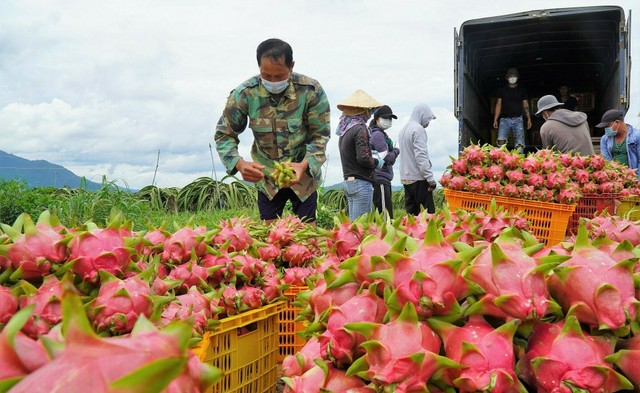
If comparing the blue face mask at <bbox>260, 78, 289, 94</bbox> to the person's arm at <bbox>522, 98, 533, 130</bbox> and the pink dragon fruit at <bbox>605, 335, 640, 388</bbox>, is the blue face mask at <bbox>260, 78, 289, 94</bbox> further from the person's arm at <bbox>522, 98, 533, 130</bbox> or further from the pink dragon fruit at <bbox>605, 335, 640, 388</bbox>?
the person's arm at <bbox>522, 98, 533, 130</bbox>

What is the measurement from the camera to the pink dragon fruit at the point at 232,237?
229cm

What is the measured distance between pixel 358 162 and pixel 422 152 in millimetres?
1052

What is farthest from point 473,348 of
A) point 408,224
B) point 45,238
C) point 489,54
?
point 489,54

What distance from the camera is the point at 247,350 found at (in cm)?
220

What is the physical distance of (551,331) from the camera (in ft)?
3.36

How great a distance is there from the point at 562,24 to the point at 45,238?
9373 millimetres

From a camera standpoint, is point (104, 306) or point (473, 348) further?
point (104, 306)

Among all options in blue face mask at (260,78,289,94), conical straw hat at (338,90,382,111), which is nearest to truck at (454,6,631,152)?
conical straw hat at (338,90,382,111)

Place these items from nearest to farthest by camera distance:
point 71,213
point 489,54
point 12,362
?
point 12,362 → point 71,213 → point 489,54

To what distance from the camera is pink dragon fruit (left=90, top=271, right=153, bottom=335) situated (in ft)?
4.15

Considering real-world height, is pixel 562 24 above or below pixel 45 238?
above

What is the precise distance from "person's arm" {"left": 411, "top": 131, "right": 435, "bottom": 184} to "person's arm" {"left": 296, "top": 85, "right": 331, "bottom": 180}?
9.74ft

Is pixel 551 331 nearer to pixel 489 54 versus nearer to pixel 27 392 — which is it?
pixel 27 392

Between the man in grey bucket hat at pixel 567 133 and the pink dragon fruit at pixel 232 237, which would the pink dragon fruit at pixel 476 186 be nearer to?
the man in grey bucket hat at pixel 567 133
